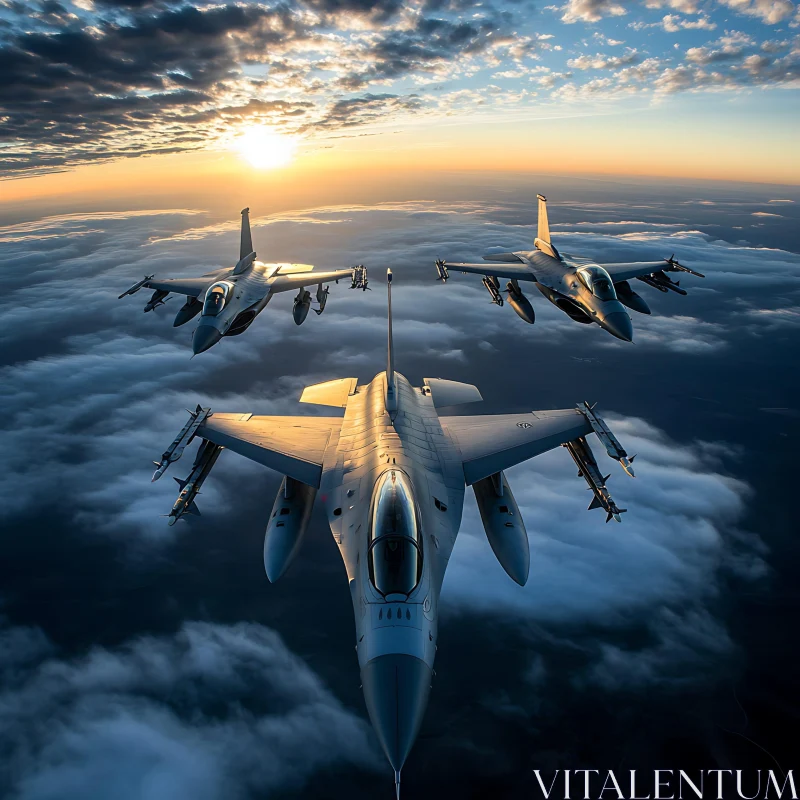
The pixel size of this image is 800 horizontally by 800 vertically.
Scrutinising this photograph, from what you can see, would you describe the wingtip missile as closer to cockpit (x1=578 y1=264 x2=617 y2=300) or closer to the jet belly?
the jet belly

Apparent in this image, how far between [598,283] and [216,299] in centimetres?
2235

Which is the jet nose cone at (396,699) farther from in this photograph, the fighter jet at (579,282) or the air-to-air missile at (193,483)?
the fighter jet at (579,282)

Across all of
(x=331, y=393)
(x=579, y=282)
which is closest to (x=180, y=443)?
(x=331, y=393)

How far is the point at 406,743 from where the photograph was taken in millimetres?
8688

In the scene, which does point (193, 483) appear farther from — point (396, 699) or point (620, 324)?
point (620, 324)

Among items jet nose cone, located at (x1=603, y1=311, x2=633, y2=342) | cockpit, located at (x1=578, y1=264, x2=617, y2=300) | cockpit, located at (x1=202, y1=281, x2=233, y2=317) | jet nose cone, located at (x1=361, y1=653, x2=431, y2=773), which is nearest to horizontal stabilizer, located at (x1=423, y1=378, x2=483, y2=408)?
jet nose cone, located at (x1=603, y1=311, x2=633, y2=342)

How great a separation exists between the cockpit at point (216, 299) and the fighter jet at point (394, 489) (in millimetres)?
5785

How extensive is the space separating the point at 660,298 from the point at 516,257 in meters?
111

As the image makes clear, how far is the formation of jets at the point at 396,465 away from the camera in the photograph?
396 inches

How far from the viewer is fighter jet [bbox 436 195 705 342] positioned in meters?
22.5

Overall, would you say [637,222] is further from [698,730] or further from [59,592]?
[59,592]

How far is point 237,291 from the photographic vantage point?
2502 centimetres

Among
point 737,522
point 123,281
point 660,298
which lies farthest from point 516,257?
point 123,281

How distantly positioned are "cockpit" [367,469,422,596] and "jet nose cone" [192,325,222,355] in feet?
45.9
